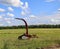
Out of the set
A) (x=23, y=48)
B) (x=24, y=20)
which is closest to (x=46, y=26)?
(x=24, y=20)

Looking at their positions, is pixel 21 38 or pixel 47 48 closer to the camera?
pixel 47 48

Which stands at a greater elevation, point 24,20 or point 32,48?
point 24,20

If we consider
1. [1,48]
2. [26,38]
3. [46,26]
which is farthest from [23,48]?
[46,26]

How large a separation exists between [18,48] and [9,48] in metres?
0.56

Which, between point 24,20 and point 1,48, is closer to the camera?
point 1,48

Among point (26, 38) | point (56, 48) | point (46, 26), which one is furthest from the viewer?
point (46, 26)

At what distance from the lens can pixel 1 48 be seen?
11.9 metres

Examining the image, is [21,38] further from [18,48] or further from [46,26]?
[46,26]

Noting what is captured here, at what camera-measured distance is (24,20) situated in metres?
17.7

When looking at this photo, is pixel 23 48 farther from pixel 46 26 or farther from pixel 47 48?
pixel 46 26

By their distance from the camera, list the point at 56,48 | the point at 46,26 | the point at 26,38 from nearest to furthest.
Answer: the point at 56,48
the point at 26,38
the point at 46,26

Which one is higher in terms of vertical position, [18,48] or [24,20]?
[24,20]

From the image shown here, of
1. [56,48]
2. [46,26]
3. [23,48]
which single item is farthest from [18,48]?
[46,26]

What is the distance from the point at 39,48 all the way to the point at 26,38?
568 cm
